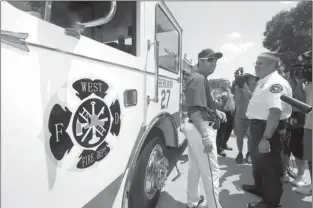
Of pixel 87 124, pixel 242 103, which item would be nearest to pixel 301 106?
pixel 87 124

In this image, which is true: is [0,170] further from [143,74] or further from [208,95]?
[208,95]

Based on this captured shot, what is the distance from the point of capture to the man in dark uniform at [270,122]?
1.91m

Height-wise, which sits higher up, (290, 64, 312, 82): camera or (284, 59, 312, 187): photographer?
(290, 64, 312, 82): camera

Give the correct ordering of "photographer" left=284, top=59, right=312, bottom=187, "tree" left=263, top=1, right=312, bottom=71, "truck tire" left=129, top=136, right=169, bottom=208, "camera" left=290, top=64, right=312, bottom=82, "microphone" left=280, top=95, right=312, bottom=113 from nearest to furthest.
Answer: "microphone" left=280, top=95, right=312, bottom=113
"truck tire" left=129, top=136, right=169, bottom=208
"camera" left=290, top=64, right=312, bottom=82
"photographer" left=284, top=59, right=312, bottom=187
"tree" left=263, top=1, right=312, bottom=71

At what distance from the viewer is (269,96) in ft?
6.35

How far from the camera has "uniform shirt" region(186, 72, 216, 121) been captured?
1.85 meters

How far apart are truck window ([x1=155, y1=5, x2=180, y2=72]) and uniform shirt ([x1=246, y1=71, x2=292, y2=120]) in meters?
1.12

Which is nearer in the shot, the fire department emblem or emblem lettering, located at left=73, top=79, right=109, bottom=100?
the fire department emblem

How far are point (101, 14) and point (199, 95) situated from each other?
1.72m

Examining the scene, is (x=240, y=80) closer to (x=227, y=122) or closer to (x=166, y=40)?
(x=227, y=122)

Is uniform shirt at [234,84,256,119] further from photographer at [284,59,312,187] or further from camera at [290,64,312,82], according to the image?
camera at [290,64,312,82]

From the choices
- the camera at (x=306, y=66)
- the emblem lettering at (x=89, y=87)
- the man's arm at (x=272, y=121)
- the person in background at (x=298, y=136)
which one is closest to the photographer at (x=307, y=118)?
the camera at (x=306, y=66)

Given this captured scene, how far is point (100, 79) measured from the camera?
1.16 meters

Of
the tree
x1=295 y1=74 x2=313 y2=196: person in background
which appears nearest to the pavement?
x1=295 y1=74 x2=313 y2=196: person in background
